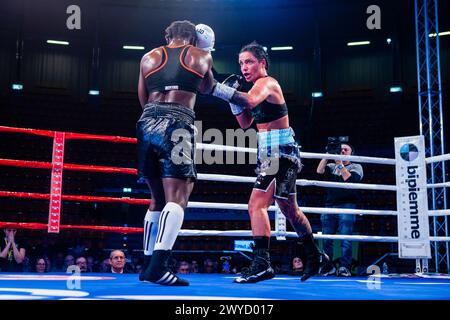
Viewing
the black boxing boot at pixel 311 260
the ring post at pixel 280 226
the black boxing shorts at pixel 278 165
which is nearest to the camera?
the black boxing shorts at pixel 278 165

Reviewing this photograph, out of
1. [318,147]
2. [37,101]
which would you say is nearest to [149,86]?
[318,147]

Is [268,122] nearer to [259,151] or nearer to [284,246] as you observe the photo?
[259,151]

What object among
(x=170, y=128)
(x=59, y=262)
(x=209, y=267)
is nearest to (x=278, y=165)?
(x=170, y=128)

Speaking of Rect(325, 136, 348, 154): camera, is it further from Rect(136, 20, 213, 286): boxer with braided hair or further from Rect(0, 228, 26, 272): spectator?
Rect(0, 228, 26, 272): spectator

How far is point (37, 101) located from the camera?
49.3 ft

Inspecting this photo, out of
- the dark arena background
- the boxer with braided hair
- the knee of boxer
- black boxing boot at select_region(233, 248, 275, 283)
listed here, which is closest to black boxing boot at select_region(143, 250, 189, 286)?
the boxer with braided hair

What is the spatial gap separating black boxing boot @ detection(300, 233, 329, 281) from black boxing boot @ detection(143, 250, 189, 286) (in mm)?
1178

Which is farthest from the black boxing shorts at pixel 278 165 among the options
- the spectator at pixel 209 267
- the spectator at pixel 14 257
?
the spectator at pixel 209 267

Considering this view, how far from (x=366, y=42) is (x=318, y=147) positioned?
13.3ft

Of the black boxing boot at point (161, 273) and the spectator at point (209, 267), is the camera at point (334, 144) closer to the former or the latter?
the black boxing boot at point (161, 273)

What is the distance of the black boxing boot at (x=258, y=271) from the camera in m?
3.14

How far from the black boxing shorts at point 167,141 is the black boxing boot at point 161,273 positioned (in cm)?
44
